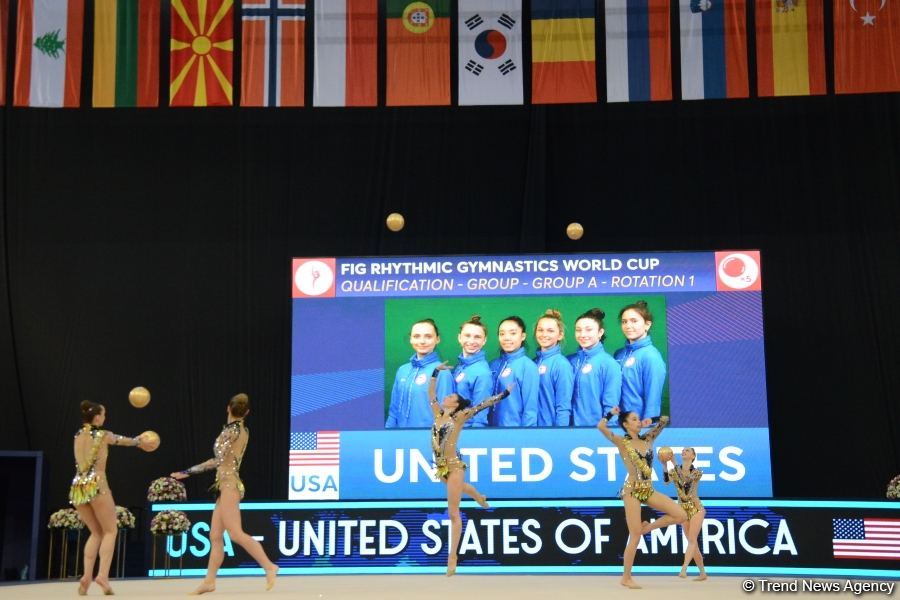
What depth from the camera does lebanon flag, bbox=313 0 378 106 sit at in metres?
13.9

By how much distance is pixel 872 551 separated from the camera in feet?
33.7

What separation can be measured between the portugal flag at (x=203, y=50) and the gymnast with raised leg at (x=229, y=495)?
702 cm

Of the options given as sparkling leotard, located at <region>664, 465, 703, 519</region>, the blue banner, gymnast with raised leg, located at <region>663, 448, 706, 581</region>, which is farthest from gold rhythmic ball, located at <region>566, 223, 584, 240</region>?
sparkling leotard, located at <region>664, 465, 703, 519</region>

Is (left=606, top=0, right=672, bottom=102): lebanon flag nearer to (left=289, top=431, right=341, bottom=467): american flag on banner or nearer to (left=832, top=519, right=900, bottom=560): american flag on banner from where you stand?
(left=289, top=431, right=341, bottom=467): american flag on banner

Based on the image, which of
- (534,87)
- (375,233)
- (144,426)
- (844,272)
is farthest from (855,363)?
(144,426)

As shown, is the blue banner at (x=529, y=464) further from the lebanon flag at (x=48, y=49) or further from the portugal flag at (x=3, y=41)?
the portugal flag at (x=3, y=41)

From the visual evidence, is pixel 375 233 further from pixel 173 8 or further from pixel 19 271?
pixel 19 271

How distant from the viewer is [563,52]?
1391 centimetres

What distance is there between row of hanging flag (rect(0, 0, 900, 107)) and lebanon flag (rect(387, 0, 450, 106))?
0.01 m

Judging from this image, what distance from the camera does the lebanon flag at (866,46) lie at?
44.1ft

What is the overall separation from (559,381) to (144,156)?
6.57m

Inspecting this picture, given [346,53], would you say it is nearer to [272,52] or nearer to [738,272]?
[272,52]

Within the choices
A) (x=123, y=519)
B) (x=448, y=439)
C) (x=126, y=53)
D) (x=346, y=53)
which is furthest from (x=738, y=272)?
(x=126, y=53)

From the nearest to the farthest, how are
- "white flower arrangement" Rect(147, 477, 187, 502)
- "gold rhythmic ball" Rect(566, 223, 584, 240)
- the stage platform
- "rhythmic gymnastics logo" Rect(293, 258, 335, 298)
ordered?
the stage platform < "white flower arrangement" Rect(147, 477, 187, 502) < "rhythmic gymnastics logo" Rect(293, 258, 335, 298) < "gold rhythmic ball" Rect(566, 223, 584, 240)
